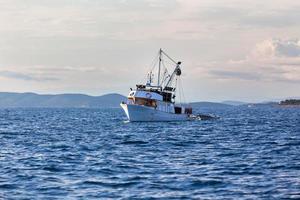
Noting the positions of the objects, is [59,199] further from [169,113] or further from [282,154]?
[169,113]

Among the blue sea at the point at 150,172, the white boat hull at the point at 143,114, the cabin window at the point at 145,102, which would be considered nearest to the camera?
the blue sea at the point at 150,172

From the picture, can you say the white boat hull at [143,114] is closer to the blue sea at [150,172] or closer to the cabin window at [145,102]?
the cabin window at [145,102]

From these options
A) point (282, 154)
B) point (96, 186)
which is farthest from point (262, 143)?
point (96, 186)

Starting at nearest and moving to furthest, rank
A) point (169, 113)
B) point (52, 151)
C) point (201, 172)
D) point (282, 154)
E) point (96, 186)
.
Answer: point (96, 186)
point (201, 172)
point (282, 154)
point (52, 151)
point (169, 113)

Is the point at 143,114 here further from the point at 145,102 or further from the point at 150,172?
the point at 150,172

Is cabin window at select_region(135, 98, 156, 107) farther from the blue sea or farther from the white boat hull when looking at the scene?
the blue sea

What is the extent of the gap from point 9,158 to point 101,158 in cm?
730

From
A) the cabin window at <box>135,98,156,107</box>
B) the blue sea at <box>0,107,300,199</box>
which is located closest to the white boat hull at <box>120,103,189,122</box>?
the cabin window at <box>135,98,156,107</box>

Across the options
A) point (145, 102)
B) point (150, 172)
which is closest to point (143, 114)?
point (145, 102)

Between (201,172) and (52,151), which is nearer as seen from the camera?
(201,172)

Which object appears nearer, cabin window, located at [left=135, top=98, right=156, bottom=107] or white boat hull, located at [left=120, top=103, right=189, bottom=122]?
white boat hull, located at [left=120, top=103, right=189, bottom=122]

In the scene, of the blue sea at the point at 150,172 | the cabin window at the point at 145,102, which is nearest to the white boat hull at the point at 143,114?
the cabin window at the point at 145,102

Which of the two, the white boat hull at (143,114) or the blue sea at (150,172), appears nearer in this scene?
the blue sea at (150,172)

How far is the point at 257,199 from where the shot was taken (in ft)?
92.5
